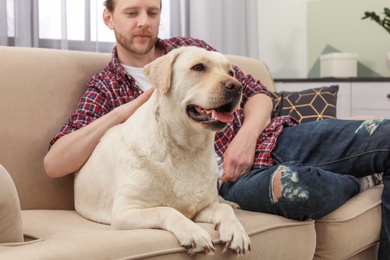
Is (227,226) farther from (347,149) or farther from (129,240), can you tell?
(347,149)

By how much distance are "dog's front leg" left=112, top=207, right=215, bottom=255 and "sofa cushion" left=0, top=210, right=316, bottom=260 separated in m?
0.02

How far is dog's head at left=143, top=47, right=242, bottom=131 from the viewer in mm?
1494

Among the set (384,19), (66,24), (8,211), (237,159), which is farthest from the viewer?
(384,19)

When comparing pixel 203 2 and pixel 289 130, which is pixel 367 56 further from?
pixel 289 130

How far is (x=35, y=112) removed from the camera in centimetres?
193

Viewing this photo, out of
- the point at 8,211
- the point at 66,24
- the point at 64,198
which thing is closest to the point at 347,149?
the point at 64,198

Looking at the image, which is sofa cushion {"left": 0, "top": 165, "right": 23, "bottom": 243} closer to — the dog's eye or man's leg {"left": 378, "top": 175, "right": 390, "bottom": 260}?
the dog's eye

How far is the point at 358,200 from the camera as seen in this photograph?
1878 millimetres

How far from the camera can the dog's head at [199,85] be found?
149cm

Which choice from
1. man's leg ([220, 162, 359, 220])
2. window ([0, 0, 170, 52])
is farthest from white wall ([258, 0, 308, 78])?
man's leg ([220, 162, 359, 220])

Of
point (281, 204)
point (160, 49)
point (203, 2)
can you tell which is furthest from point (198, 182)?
point (203, 2)

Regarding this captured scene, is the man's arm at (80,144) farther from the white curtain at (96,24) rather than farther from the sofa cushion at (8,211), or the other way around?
the white curtain at (96,24)

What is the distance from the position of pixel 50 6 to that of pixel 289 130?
5.30 ft

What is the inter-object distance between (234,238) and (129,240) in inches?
11.2
